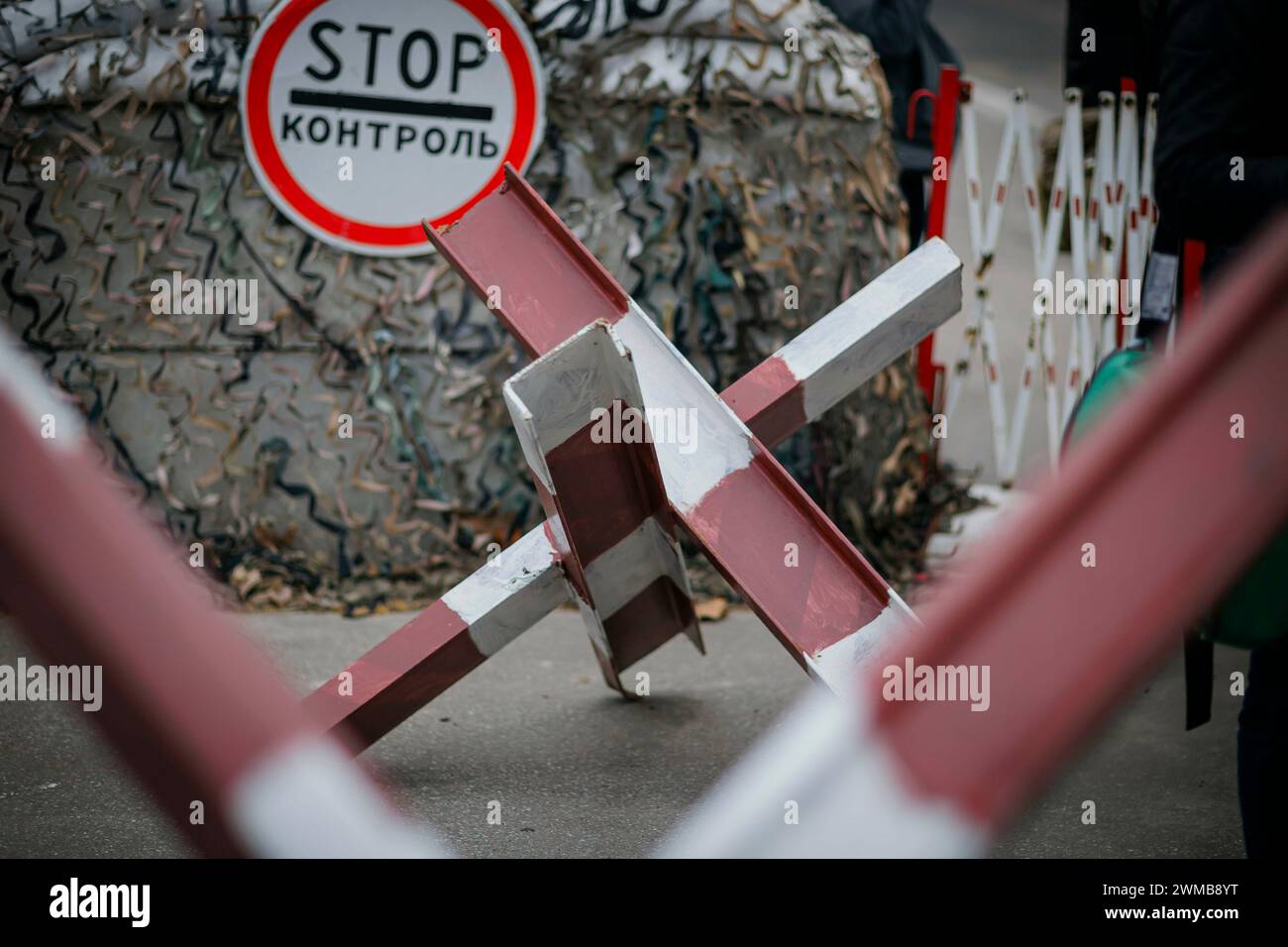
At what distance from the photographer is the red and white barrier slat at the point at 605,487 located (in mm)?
1477

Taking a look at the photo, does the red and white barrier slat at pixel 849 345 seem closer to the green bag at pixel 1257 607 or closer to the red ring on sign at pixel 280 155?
the green bag at pixel 1257 607

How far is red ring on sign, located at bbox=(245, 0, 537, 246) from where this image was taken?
342 cm

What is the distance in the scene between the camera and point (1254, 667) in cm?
160

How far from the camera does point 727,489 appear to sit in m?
1.73

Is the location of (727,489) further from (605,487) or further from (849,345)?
(849,345)

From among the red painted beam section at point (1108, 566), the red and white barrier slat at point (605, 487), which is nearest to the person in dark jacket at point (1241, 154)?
the red and white barrier slat at point (605, 487)

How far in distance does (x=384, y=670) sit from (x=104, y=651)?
5.00 feet

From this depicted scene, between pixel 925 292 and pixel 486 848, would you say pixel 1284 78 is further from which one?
pixel 486 848

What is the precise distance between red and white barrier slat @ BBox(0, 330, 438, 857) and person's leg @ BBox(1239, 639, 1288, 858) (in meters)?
1.33

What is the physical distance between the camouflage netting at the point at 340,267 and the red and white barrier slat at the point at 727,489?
1.69 meters

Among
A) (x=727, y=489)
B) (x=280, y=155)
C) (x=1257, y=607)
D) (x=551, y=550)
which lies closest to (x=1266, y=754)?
(x=1257, y=607)

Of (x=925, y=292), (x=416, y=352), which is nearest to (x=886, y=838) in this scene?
(x=925, y=292)

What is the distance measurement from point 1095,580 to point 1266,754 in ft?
3.78

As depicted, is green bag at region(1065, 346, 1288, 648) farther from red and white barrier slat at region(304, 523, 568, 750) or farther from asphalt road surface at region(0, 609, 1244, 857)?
red and white barrier slat at region(304, 523, 568, 750)
